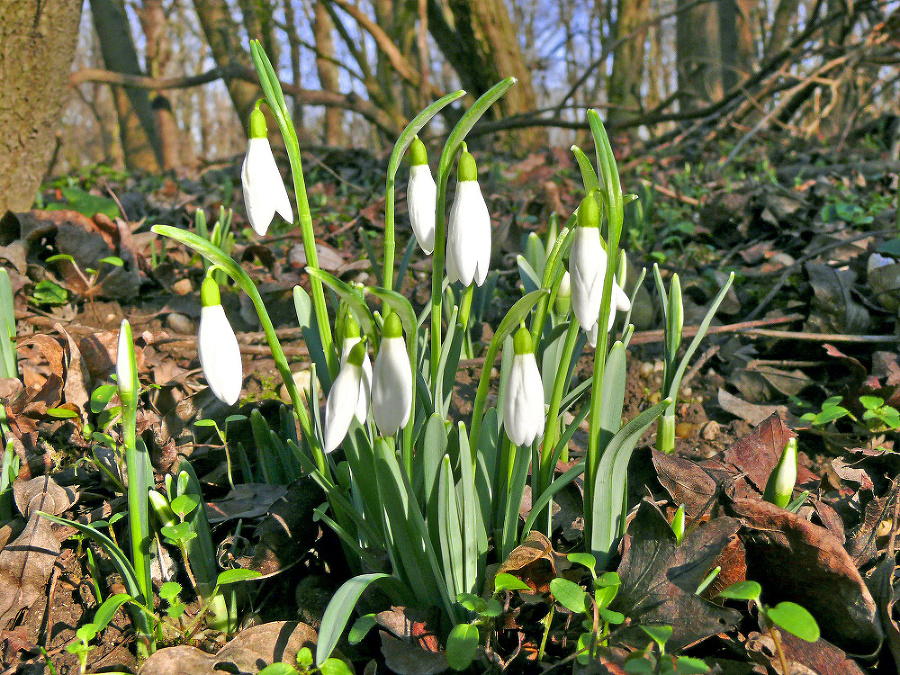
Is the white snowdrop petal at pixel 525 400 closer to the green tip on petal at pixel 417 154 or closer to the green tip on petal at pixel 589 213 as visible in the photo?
the green tip on petal at pixel 589 213

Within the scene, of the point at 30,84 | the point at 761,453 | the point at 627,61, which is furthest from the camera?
the point at 627,61

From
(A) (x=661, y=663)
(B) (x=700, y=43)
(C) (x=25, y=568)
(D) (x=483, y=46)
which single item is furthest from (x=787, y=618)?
(B) (x=700, y=43)

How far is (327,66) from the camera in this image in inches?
460

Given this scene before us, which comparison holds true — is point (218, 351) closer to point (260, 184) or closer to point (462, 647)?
point (260, 184)

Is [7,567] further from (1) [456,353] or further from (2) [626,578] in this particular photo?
(2) [626,578]

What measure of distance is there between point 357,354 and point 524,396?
0.23 m

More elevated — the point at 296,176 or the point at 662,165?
the point at 662,165

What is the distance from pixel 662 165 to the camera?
4586mm

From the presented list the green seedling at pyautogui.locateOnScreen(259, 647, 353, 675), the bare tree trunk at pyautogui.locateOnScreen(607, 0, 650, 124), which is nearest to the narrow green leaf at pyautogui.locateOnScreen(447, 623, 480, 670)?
the green seedling at pyautogui.locateOnScreen(259, 647, 353, 675)

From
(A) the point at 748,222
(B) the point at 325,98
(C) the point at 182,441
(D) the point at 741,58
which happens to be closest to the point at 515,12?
(D) the point at 741,58

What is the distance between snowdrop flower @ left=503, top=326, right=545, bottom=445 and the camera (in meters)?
0.89

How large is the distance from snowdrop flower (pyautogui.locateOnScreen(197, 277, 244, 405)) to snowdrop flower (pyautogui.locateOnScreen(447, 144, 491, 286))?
13.1 inches

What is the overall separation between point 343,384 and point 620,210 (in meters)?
0.45

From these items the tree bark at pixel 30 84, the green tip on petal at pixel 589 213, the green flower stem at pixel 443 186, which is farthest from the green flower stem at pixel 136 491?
the tree bark at pixel 30 84
